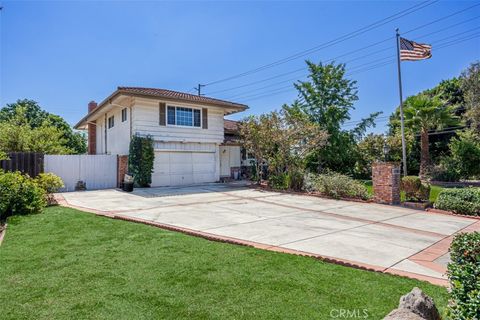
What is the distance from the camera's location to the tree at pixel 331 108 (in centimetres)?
2253

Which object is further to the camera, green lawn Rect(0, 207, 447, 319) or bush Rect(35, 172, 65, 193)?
bush Rect(35, 172, 65, 193)

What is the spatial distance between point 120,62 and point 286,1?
11.8 meters

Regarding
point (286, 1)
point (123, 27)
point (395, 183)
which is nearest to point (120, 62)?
point (123, 27)

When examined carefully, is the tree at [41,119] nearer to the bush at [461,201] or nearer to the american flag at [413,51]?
the american flag at [413,51]

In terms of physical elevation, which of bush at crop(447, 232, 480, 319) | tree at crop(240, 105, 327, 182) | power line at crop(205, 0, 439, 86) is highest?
power line at crop(205, 0, 439, 86)

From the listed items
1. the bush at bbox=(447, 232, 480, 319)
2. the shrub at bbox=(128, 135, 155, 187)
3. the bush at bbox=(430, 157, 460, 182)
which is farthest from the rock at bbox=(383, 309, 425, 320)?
the bush at bbox=(430, 157, 460, 182)

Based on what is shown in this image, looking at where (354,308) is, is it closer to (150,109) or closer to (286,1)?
(286,1)

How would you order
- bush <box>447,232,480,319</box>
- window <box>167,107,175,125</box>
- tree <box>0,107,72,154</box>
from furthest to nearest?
tree <box>0,107,72,154</box>
window <box>167,107,175,125</box>
bush <box>447,232,480,319</box>

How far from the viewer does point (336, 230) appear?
7254mm

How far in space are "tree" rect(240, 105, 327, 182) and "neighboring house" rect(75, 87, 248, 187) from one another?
2.92 meters

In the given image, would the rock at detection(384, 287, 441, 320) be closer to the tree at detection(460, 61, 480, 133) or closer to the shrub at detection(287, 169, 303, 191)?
the shrub at detection(287, 169, 303, 191)

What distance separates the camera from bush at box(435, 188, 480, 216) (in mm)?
10343

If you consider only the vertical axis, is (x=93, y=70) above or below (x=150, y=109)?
above

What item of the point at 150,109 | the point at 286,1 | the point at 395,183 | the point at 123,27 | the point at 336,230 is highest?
the point at 286,1
